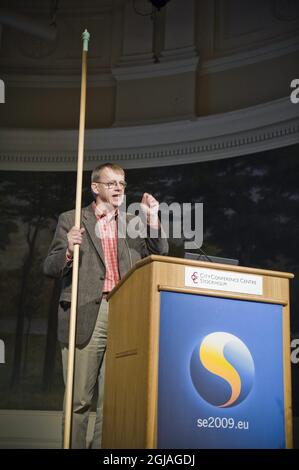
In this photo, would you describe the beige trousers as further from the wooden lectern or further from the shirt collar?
the wooden lectern

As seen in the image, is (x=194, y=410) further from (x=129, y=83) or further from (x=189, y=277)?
(x=129, y=83)

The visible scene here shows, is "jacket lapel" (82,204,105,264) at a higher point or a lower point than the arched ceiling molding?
lower

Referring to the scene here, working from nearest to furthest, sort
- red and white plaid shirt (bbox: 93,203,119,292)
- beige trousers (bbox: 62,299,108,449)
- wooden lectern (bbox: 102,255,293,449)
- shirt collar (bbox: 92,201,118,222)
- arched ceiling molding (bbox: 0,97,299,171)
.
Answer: wooden lectern (bbox: 102,255,293,449) < beige trousers (bbox: 62,299,108,449) < red and white plaid shirt (bbox: 93,203,119,292) < shirt collar (bbox: 92,201,118,222) < arched ceiling molding (bbox: 0,97,299,171)

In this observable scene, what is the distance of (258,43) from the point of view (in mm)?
5227

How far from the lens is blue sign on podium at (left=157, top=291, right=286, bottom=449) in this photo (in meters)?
1.95

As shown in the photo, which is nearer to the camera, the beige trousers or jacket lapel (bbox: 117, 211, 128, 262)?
the beige trousers

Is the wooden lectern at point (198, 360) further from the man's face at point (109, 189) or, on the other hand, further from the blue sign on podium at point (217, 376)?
the man's face at point (109, 189)

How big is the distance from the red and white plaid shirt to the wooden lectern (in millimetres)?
767

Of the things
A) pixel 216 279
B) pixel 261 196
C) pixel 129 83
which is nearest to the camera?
pixel 216 279

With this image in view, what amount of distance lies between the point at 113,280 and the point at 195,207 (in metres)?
2.24

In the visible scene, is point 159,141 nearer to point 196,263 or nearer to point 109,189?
point 109,189

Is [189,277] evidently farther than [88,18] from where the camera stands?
No

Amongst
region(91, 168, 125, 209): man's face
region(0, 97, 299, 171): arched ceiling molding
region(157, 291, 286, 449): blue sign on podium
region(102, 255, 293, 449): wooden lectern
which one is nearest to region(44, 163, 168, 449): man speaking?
region(91, 168, 125, 209): man's face

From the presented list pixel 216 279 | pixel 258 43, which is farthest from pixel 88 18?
pixel 216 279
